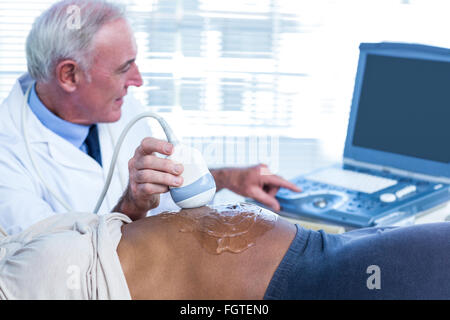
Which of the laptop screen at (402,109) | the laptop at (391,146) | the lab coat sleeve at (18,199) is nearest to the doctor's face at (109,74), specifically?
the lab coat sleeve at (18,199)

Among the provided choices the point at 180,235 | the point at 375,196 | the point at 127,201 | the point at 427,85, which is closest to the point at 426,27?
the point at 427,85

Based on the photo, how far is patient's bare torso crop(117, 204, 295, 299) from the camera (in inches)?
41.2

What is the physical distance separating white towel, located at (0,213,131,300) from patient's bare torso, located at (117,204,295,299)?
0.04 meters

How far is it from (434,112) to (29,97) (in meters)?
1.29

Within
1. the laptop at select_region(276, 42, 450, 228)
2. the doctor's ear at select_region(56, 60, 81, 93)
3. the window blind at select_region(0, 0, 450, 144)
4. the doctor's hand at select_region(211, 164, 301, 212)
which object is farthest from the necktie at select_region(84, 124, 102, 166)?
the window blind at select_region(0, 0, 450, 144)

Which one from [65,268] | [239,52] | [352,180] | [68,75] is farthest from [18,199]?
[239,52]

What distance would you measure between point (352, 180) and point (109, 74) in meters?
0.85

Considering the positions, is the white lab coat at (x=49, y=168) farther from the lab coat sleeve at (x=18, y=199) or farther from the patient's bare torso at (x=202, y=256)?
the patient's bare torso at (x=202, y=256)

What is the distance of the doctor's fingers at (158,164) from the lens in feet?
3.95

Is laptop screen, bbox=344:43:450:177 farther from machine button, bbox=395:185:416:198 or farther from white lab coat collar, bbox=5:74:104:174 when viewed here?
white lab coat collar, bbox=5:74:104:174

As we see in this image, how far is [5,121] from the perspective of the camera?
1.80 meters

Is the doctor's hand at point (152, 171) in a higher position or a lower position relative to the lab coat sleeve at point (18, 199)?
higher

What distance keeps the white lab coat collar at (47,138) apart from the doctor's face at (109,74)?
0.13 metres

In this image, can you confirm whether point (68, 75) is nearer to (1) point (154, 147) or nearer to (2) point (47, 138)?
(2) point (47, 138)
